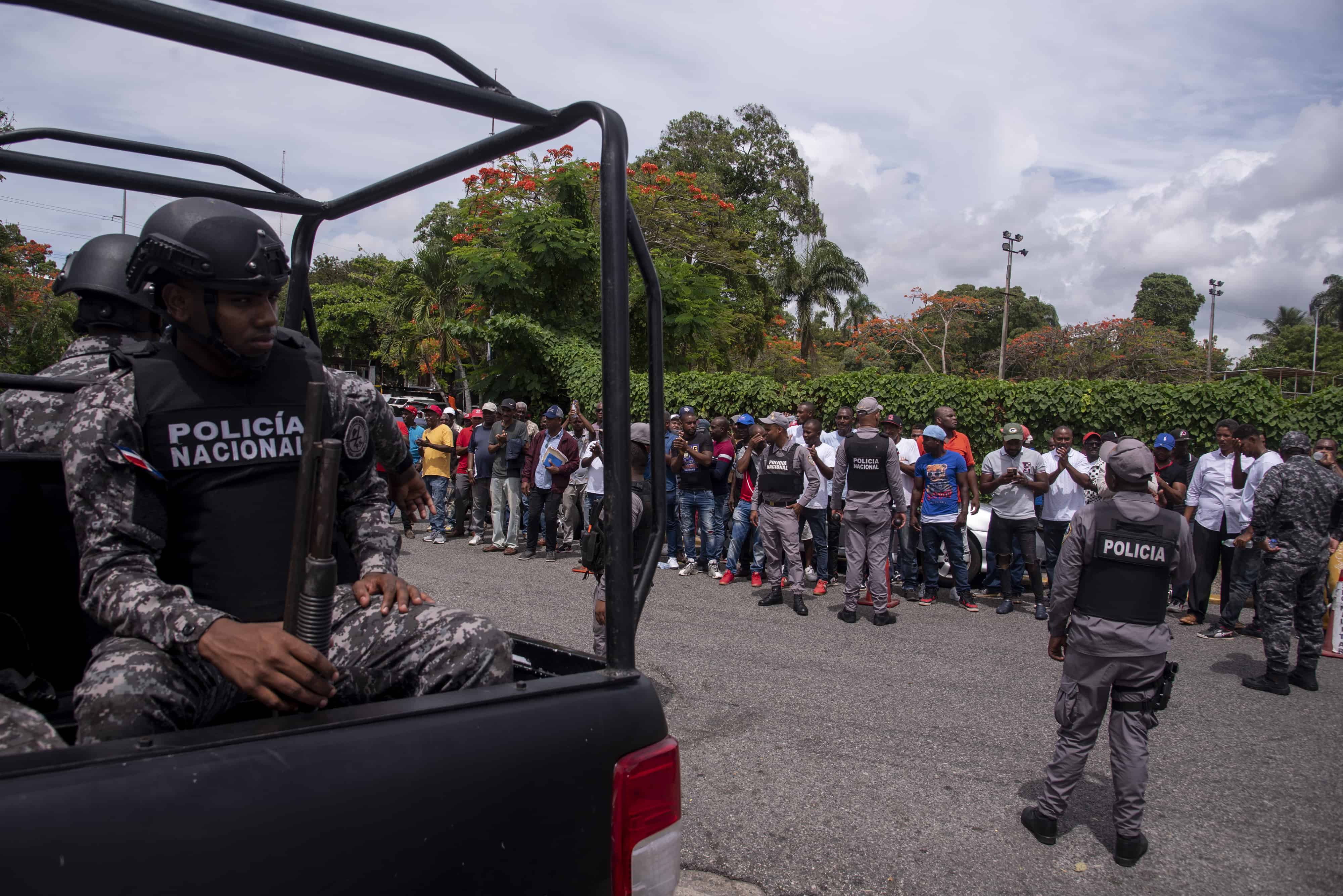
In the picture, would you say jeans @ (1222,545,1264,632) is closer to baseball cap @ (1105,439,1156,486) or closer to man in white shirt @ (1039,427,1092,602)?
man in white shirt @ (1039,427,1092,602)

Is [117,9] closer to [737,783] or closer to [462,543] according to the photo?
[737,783]

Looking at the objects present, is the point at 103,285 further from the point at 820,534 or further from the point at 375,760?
the point at 820,534

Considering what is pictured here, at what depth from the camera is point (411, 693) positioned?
1695mm

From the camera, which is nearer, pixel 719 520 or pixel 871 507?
pixel 871 507

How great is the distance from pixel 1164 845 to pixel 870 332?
1489 inches

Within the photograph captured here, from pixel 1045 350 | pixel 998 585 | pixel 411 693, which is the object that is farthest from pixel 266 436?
pixel 1045 350

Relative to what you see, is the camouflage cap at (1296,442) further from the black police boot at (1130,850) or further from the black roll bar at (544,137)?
the black roll bar at (544,137)

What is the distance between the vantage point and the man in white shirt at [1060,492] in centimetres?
830

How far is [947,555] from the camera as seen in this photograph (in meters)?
8.69

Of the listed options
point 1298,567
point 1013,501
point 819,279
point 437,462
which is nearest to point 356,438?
point 1298,567

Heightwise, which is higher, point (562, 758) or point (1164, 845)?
point (562, 758)

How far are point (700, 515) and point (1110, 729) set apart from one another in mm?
6662

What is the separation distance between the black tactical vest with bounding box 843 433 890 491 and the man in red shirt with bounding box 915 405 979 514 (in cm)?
134

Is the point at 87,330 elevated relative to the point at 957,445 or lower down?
elevated
